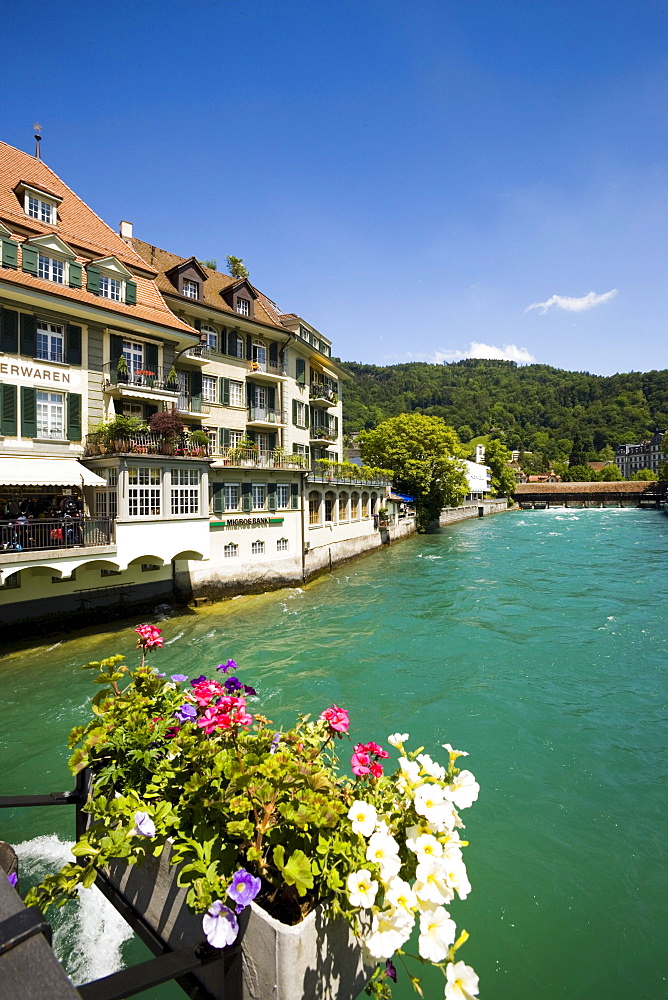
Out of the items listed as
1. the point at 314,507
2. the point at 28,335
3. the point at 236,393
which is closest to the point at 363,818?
the point at 28,335

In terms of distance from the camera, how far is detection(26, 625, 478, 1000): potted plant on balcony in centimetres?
243

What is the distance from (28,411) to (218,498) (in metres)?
8.33

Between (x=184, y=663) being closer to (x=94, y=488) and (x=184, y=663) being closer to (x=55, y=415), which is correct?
(x=94, y=488)

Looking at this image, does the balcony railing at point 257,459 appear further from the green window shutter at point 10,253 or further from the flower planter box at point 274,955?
the flower planter box at point 274,955

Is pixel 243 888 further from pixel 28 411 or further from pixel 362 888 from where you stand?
pixel 28 411

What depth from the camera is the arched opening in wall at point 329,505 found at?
33.7m

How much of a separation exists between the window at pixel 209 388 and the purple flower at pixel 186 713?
23648mm

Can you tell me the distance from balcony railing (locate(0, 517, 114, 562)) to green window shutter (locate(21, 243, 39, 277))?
8891mm

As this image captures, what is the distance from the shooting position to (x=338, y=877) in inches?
101

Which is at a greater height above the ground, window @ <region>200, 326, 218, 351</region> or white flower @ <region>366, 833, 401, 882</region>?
window @ <region>200, 326, 218, 351</region>

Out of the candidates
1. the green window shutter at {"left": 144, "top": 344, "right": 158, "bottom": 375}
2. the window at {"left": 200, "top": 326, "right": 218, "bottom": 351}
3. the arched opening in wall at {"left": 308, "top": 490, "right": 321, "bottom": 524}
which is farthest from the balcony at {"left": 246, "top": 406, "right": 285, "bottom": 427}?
the green window shutter at {"left": 144, "top": 344, "right": 158, "bottom": 375}

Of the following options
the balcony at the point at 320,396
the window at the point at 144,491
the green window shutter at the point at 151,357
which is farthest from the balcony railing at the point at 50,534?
→ the balcony at the point at 320,396

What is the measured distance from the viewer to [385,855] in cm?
251

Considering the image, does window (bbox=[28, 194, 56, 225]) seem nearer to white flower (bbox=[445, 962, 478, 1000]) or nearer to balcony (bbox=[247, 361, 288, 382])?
balcony (bbox=[247, 361, 288, 382])
